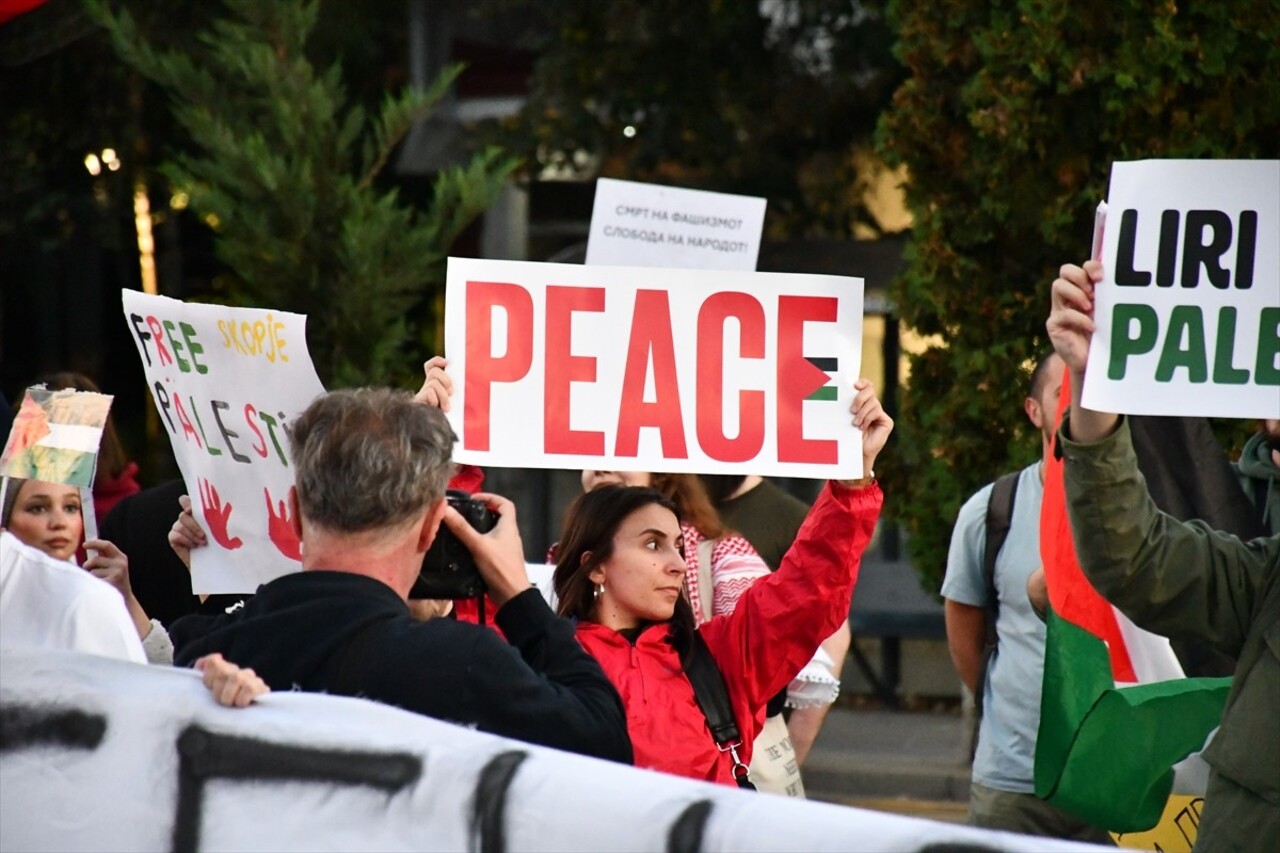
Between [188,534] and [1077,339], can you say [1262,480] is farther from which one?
[188,534]

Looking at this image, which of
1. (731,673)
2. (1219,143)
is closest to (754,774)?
(731,673)

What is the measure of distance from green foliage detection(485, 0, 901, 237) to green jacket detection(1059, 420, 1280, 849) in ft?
27.8

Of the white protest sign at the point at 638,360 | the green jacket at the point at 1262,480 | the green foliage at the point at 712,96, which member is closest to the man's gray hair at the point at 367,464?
the white protest sign at the point at 638,360

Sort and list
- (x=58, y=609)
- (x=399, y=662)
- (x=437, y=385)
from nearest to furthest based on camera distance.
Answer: (x=399, y=662)
(x=58, y=609)
(x=437, y=385)

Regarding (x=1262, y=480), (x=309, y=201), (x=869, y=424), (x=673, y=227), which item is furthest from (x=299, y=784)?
(x=309, y=201)

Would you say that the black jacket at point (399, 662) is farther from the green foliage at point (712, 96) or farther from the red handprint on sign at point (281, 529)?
the green foliage at point (712, 96)

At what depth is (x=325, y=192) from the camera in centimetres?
834

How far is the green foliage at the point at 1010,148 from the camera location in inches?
310

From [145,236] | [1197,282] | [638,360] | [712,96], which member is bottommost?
[638,360]

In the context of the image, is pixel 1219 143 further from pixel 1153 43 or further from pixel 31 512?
pixel 31 512

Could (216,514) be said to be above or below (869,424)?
below

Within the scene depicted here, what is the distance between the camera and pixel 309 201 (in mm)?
8242

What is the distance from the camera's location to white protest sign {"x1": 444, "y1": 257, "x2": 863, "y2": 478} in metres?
4.01

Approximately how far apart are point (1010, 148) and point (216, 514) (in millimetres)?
5092
